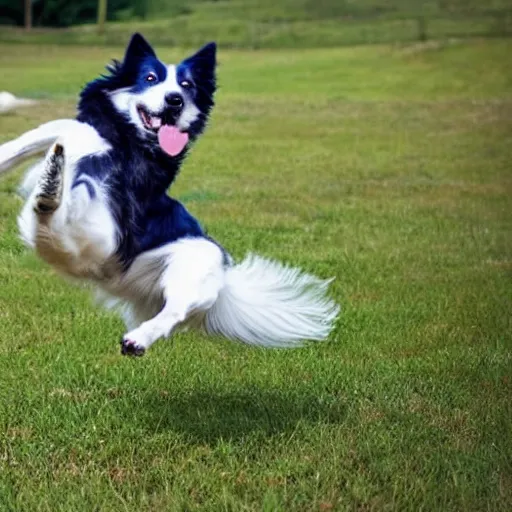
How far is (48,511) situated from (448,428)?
1.68m

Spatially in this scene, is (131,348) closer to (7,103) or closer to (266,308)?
(266,308)

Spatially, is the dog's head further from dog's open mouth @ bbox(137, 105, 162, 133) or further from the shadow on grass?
the shadow on grass

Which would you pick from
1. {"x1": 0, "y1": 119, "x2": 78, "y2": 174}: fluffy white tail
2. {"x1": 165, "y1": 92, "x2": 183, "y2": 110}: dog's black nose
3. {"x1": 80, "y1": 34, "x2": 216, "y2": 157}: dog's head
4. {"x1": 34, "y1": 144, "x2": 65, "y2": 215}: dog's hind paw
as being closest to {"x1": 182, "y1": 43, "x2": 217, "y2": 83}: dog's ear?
{"x1": 80, "y1": 34, "x2": 216, "y2": 157}: dog's head

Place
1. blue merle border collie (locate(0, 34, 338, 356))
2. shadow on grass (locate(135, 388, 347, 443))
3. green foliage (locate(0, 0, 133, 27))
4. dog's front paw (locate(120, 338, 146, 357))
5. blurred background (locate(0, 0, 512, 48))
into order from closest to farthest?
dog's front paw (locate(120, 338, 146, 357)), blue merle border collie (locate(0, 34, 338, 356)), shadow on grass (locate(135, 388, 347, 443)), green foliage (locate(0, 0, 133, 27)), blurred background (locate(0, 0, 512, 48))

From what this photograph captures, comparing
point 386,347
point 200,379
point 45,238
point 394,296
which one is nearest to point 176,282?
point 45,238

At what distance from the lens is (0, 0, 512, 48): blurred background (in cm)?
2177

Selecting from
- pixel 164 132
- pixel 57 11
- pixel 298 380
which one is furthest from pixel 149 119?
pixel 57 11

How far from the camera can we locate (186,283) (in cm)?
364

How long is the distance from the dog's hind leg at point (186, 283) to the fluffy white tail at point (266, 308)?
0.20 metres

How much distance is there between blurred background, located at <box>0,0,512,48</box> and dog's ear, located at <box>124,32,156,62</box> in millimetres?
16916

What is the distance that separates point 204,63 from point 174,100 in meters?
0.21

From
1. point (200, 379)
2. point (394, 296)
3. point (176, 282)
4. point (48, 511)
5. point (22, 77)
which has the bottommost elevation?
point (22, 77)

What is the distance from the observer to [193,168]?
1131 centimetres

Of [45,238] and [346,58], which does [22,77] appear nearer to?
[346,58]
